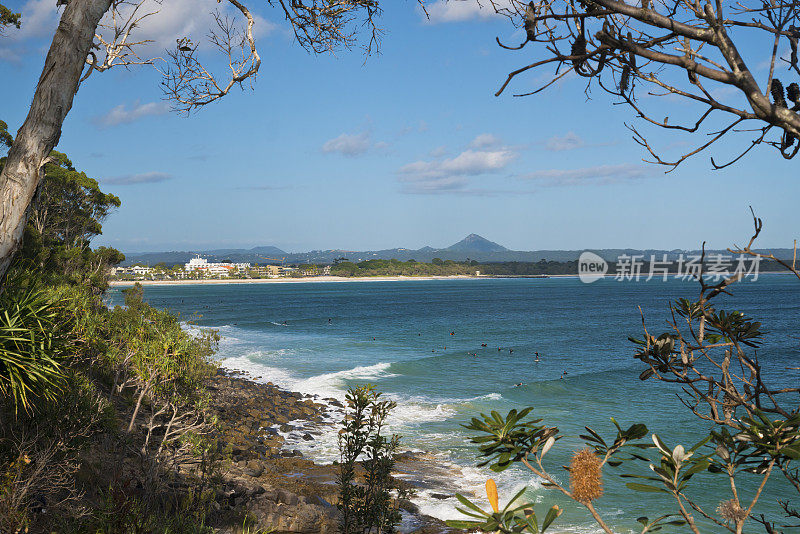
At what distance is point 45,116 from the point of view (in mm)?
4148

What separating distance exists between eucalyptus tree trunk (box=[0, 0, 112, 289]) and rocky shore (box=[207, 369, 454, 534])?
7135 mm

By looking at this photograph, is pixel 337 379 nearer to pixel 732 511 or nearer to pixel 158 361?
pixel 158 361

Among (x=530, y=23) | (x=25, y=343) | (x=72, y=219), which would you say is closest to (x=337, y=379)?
(x=72, y=219)

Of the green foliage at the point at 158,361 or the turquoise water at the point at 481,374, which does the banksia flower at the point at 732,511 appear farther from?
the turquoise water at the point at 481,374

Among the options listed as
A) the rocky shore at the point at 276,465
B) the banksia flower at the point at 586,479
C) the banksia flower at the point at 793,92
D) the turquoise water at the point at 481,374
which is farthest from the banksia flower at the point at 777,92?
the turquoise water at the point at 481,374

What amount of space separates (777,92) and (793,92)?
97 mm

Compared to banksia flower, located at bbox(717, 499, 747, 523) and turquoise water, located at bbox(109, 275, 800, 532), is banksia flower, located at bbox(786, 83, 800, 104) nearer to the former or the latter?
banksia flower, located at bbox(717, 499, 747, 523)

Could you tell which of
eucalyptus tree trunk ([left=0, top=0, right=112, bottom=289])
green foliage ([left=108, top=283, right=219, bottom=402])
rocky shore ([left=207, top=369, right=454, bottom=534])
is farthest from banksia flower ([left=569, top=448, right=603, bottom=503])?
green foliage ([left=108, top=283, right=219, bottom=402])

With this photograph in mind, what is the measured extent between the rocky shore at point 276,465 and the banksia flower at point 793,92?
31.4 ft

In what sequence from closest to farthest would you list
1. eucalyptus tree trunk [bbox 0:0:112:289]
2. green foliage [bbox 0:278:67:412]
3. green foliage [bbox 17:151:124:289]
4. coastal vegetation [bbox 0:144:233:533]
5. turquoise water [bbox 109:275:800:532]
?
1. eucalyptus tree trunk [bbox 0:0:112:289]
2. green foliage [bbox 0:278:67:412]
3. coastal vegetation [bbox 0:144:233:533]
4. turquoise water [bbox 109:275:800:532]
5. green foliage [bbox 17:151:124:289]

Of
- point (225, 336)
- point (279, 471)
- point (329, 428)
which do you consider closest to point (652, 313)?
point (225, 336)

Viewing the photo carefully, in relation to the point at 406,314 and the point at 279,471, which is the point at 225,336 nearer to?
the point at 406,314

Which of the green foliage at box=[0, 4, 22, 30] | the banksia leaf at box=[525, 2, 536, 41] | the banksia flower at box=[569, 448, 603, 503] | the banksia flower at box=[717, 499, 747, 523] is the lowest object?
the banksia flower at box=[717, 499, 747, 523]

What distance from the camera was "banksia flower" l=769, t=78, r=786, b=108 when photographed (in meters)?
1.61
